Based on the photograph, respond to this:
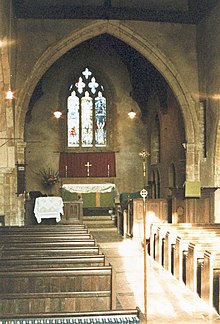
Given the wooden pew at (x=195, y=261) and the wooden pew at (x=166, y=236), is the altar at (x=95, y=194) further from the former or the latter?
the wooden pew at (x=195, y=261)

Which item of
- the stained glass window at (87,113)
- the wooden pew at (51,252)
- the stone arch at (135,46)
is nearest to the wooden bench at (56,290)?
the wooden pew at (51,252)

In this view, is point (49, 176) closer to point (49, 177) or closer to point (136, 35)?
point (49, 177)

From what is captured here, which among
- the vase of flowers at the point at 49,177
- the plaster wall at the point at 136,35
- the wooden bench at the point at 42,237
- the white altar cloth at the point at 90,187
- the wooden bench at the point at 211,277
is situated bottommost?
the wooden bench at the point at 211,277

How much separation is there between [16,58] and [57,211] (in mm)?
4812

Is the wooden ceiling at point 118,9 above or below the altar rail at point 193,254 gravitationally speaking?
above

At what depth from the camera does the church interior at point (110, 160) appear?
6.18 meters

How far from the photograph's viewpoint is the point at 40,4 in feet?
50.9

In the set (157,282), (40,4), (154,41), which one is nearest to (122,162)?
(154,41)

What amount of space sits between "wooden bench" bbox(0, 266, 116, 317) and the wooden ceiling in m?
11.2

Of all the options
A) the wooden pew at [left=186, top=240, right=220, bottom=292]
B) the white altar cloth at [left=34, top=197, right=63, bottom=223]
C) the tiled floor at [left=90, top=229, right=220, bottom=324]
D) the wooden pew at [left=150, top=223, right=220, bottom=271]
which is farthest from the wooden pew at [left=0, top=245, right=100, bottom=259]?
the white altar cloth at [left=34, top=197, right=63, bottom=223]

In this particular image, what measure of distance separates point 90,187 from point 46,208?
19.5 ft

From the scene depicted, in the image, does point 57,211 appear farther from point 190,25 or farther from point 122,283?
point 190,25

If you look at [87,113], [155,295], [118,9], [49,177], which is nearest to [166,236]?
[155,295]

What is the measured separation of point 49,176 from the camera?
20312mm
